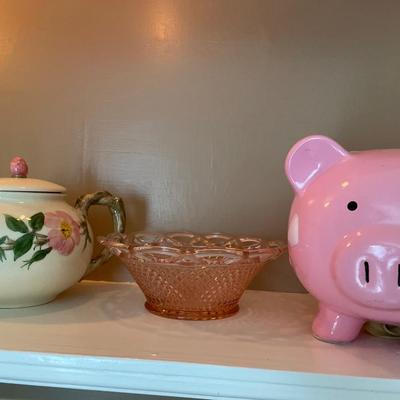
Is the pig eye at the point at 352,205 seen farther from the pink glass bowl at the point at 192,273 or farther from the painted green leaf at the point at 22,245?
the painted green leaf at the point at 22,245

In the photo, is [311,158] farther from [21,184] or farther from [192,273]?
[21,184]

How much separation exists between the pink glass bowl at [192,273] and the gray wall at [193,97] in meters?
0.16

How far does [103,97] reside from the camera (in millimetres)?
741

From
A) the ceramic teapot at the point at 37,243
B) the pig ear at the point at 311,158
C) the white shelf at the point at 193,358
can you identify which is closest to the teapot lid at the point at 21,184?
the ceramic teapot at the point at 37,243

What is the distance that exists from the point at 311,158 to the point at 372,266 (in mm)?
120

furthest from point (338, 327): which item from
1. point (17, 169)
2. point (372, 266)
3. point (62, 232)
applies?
point (17, 169)

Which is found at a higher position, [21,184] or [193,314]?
[21,184]

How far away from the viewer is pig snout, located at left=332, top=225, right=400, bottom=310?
41 centimetres

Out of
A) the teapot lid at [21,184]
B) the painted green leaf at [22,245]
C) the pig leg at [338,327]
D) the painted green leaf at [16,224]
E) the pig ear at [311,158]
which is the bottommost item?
the pig leg at [338,327]

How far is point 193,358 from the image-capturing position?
1.35 feet

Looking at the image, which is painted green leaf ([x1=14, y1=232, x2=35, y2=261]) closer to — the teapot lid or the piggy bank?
the teapot lid

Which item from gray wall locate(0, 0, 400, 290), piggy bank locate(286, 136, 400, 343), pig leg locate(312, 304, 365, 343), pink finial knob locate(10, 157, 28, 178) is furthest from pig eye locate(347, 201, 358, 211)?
pink finial knob locate(10, 157, 28, 178)

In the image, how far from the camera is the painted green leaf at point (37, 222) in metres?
0.54

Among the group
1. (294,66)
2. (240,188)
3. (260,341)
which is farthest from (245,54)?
(260,341)
